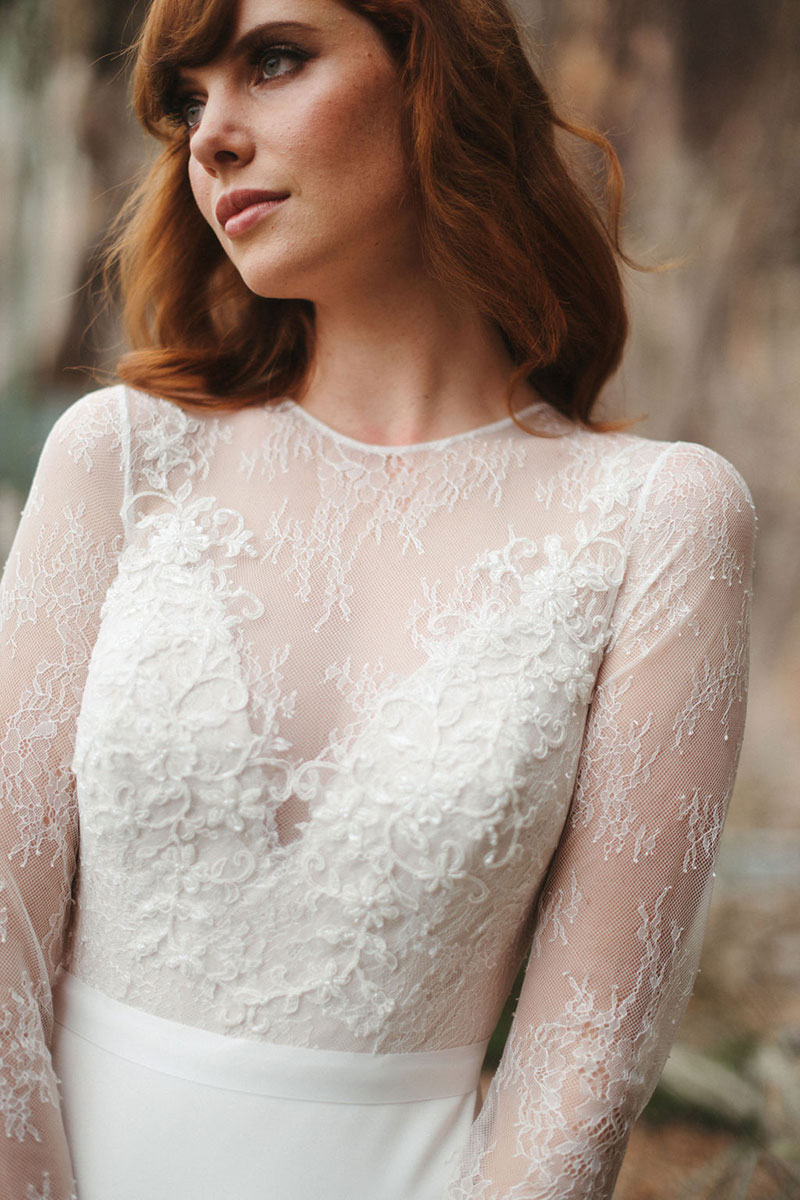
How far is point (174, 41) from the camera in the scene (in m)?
1.32

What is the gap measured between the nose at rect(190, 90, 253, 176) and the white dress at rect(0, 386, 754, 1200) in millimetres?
379

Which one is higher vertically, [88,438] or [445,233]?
[445,233]

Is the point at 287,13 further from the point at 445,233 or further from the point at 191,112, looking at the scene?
the point at 445,233

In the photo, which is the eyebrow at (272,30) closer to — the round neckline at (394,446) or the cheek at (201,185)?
the cheek at (201,185)

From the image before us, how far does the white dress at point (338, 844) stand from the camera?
1.20m

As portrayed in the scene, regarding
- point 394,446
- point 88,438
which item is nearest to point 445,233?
point 394,446

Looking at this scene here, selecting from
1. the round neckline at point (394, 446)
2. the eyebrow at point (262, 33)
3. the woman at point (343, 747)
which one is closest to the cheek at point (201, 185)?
the woman at point (343, 747)

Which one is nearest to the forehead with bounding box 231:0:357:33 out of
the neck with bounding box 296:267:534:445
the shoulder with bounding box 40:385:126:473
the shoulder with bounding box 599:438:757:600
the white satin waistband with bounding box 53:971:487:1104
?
the neck with bounding box 296:267:534:445

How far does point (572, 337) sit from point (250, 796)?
88cm

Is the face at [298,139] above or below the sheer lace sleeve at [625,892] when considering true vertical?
above

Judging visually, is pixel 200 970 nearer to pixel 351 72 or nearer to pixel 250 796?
pixel 250 796

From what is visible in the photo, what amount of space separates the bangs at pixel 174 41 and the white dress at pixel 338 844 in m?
0.46

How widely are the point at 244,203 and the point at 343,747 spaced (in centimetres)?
70

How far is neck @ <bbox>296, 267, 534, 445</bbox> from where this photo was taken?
151 cm
